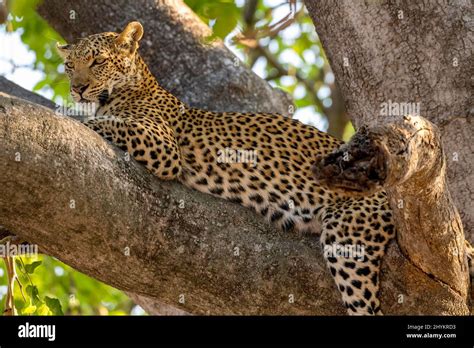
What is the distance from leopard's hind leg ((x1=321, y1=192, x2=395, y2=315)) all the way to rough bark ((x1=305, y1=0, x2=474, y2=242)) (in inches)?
28.1

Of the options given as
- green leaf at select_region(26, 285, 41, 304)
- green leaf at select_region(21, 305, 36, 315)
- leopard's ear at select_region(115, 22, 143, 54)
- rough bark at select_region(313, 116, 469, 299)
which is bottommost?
green leaf at select_region(21, 305, 36, 315)

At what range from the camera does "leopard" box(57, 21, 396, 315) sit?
6109 mm

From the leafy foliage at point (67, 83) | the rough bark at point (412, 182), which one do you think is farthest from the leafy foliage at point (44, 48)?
the rough bark at point (412, 182)

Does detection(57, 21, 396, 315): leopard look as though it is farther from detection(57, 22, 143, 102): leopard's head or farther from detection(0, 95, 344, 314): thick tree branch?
detection(0, 95, 344, 314): thick tree branch

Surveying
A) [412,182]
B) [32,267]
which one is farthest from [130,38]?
[412,182]

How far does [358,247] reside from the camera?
617cm

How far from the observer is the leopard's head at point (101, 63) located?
823 cm

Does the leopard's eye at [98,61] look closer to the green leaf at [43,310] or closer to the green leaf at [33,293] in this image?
the green leaf at [33,293]

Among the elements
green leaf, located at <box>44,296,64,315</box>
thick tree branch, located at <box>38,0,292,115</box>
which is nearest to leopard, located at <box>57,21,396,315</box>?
thick tree branch, located at <box>38,0,292,115</box>

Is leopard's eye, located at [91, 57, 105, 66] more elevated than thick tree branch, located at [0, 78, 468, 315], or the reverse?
leopard's eye, located at [91, 57, 105, 66]

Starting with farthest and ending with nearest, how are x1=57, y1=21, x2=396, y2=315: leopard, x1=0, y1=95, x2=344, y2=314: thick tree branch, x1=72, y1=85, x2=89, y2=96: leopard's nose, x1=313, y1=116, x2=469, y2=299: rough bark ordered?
x1=72, y1=85, x2=89, y2=96: leopard's nose, x1=57, y1=21, x2=396, y2=315: leopard, x1=0, y1=95, x2=344, y2=314: thick tree branch, x1=313, y1=116, x2=469, y2=299: rough bark

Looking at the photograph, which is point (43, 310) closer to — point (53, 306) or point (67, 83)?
point (53, 306)

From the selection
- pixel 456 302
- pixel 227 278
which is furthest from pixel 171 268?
pixel 456 302

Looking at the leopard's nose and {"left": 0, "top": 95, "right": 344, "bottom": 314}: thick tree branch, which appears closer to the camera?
{"left": 0, "top": 95, "right": 344, "bottom": 314}: thick tree branch
